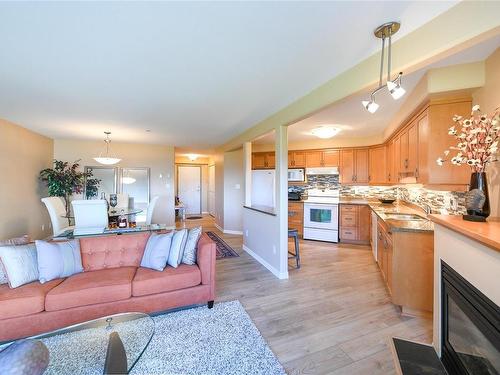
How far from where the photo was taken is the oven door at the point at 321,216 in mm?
5133

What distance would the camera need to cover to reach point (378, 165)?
501 centimetres

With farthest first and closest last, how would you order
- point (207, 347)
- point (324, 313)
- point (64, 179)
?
point (64, 179) → point (324, 313) → point (207, 347)

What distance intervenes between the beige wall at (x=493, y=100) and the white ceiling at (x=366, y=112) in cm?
9

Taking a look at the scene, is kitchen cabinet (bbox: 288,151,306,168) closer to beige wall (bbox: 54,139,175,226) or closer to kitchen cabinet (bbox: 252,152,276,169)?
kitchen cabinet (bbox: 252,152,276,169)

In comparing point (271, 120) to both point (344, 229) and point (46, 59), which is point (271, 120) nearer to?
point (46, 59)

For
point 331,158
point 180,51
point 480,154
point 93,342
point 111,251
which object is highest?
point 180,51

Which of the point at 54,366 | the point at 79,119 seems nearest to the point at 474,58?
the point at 54,366

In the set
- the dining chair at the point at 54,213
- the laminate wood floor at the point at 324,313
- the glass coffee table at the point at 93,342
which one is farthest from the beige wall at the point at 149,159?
the glass coffee table at the point at 93,342

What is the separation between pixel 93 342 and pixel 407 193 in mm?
5127

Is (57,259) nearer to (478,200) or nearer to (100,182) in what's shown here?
(478,200)

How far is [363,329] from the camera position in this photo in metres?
2.21

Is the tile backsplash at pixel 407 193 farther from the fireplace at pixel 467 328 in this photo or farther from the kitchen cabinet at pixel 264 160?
the fireplace at pixel 467 328

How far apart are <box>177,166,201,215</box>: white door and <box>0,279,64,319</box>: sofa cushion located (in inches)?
294

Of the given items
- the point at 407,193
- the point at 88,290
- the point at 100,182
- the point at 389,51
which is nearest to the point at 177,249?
the point at 88,290
